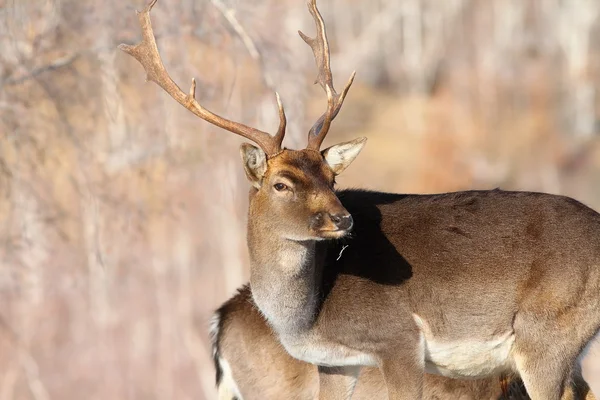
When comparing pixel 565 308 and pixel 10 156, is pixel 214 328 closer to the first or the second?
pixel 565 308

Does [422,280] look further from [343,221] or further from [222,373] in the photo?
[222,373]

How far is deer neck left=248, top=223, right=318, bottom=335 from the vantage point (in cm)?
682

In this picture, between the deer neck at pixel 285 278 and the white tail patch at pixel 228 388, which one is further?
the white tail patch at pixel 228 388

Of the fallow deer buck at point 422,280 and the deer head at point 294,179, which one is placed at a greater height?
the deer head at point 294,179

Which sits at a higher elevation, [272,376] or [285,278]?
[285,278]

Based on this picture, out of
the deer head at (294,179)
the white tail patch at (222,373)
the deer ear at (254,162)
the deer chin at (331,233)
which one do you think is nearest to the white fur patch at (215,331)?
the white tail patch at (222,373)

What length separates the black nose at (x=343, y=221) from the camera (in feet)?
20.9

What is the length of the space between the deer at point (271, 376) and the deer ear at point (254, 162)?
1.44 meters

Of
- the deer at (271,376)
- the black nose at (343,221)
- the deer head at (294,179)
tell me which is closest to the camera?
the black nose at (343,221)

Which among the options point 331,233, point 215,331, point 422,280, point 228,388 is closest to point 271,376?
point 228,388

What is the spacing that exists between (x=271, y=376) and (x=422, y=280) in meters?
1.61

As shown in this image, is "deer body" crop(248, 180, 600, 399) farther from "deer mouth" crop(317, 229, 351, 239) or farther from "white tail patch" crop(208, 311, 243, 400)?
"white tail patch" crop(208, 311, 243, 400)

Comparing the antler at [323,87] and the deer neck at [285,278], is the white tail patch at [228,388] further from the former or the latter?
the antler at [323,87]

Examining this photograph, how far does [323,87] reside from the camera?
301 inches
